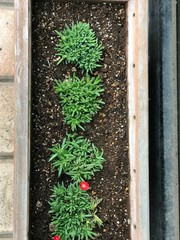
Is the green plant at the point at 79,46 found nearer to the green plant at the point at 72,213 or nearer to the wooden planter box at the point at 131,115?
the wooden planter box at the point at 131,115

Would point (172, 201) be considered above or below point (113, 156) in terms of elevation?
below

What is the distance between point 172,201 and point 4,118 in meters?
0.63

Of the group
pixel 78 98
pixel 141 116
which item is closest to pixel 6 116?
pixel 78 98

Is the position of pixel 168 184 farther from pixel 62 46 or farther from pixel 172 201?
pixel 62 46

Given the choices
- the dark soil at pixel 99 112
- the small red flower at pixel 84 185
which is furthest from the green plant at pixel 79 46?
the small red flower at pixel 84 185

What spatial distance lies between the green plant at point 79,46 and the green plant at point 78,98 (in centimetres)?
A: 4

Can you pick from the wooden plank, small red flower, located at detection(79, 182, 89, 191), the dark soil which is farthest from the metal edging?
the wooden plank

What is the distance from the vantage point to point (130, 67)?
1.07 metres

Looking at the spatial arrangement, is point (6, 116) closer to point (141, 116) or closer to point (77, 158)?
point (77, 158)

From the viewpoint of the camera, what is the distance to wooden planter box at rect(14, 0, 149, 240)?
97cm

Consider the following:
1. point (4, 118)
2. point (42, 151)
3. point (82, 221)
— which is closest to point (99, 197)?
point (82, 221)

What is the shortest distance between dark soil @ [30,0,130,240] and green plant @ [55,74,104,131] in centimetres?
2

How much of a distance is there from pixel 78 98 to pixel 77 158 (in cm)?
16

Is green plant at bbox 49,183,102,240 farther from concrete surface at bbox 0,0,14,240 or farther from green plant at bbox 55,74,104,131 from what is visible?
concrete surface at bbox 0,0,14,240
